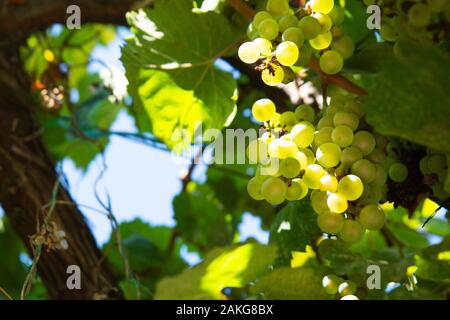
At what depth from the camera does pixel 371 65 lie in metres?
0.93

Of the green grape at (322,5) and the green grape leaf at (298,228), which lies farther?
the green grape leaf at (298,228)

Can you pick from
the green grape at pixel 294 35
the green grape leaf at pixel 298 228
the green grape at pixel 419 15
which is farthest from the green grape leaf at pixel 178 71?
the green grape at pixel 419 15

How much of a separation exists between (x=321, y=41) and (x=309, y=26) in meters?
0.04

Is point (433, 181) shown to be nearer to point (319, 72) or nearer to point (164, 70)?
point (319, 72)

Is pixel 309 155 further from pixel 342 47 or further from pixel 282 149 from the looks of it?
pixel 342 47

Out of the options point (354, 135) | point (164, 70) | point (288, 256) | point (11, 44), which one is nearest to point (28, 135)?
point (11, 44)

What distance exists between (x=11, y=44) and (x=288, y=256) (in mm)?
883

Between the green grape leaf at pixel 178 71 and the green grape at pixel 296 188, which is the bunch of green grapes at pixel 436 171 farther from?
the green grape leaf at pixel 178 71

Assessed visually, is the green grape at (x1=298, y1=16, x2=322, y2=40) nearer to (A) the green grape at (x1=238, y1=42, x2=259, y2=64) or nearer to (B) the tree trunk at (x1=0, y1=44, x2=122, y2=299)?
(A) the green grape at (x1=238, y1=42, x2=259, y2=64)

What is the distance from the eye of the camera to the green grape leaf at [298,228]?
3.20 feet

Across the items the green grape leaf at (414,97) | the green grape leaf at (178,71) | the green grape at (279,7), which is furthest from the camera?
the green grape leaf at (178,71)

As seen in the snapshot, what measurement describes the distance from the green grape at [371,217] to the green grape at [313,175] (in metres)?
0.05

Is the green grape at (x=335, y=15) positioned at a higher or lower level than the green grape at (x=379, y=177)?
higher

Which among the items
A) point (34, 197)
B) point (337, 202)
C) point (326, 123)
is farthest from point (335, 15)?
point (34, 197)
